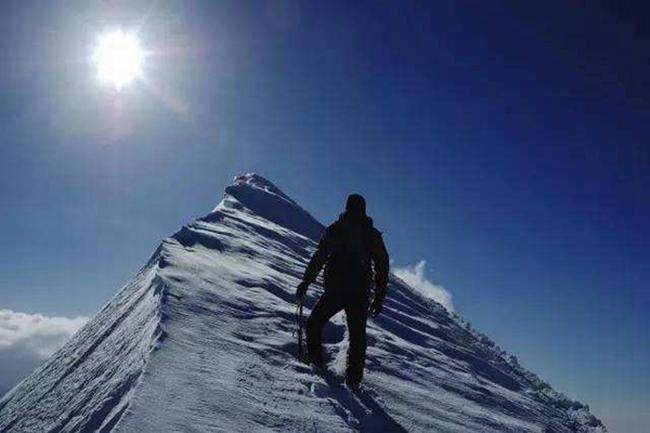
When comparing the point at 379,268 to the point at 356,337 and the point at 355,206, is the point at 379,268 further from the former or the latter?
the point at 356,337

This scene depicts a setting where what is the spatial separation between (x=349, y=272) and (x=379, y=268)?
1.88 feet

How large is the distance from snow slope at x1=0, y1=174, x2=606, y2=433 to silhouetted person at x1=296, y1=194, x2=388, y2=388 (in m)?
0.63

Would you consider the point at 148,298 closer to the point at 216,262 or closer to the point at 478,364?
the point at 216,262

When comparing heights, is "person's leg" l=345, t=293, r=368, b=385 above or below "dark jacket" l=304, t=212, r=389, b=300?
below

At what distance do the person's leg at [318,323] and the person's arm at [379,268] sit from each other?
2.36 feet

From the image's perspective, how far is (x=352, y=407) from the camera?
5.64 m

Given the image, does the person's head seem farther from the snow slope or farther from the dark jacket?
the snow slope

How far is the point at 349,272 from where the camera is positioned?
7395mm

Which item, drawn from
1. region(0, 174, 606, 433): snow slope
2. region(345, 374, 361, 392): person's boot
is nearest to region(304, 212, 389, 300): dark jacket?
region(0, 174, 606, 433): snow slope

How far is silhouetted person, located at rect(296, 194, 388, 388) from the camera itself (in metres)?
7.11

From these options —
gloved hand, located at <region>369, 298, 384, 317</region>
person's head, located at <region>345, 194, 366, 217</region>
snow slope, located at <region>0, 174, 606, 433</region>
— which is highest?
person's head, located at <region>345, 194, 366, 217</region>

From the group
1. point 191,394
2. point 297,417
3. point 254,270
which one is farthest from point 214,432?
point 254,270

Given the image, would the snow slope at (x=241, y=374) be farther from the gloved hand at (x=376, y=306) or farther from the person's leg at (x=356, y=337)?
the gloved hand at (x=376, y=306)

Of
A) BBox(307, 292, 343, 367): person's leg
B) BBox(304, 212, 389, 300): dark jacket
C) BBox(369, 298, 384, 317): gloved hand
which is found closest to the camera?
BBox(307, 292, 343, 367): person's leg
